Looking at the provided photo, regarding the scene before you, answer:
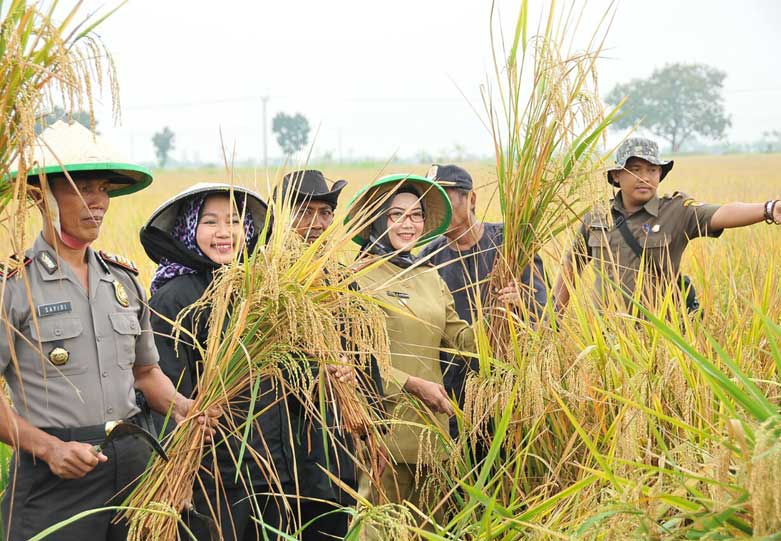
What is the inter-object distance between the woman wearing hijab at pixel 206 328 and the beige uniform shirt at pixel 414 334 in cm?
49

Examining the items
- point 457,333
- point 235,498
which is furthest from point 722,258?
point 235,498

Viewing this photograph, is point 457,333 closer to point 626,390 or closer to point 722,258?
point 626,390

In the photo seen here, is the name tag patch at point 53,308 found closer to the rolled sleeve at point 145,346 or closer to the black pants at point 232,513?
the rolled sleeve at point 145,346

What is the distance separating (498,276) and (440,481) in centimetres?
90

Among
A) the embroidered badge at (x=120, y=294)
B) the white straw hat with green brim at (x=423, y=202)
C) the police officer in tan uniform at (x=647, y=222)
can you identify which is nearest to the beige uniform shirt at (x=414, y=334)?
the white straw hat with green brim at (x=423, y=202)

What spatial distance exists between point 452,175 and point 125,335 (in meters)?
2.07

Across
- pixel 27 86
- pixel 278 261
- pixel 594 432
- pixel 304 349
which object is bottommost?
pixel 594 432

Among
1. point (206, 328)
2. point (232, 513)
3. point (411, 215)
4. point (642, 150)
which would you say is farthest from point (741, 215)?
point (232, 513)

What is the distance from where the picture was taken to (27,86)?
1801mm

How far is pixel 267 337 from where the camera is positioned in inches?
98.1

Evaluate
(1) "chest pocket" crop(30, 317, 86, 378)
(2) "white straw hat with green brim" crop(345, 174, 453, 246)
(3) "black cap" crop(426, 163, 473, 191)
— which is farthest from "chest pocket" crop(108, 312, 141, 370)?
(3) "black cap" crop(426, 163, 473, 191)

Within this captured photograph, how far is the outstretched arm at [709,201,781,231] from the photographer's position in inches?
152

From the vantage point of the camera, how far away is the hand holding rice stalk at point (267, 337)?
2389 mm

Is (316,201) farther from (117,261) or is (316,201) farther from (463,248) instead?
(117,261)
